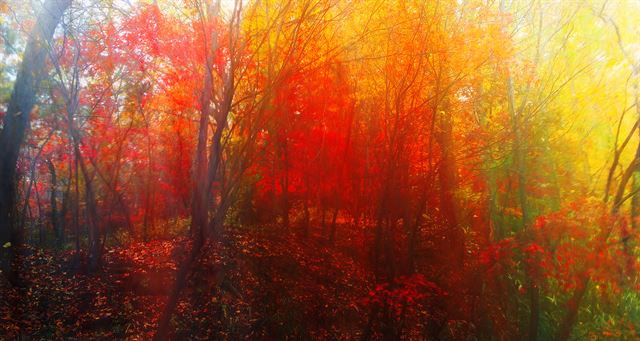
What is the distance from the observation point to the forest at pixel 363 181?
5.61 meters

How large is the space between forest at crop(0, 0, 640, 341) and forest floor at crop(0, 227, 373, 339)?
0.04 meters

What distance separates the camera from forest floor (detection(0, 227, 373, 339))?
651 centimetres

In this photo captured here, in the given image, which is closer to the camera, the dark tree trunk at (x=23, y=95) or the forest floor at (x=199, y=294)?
the forest floor at (x=199, y=294)

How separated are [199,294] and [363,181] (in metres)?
5.90

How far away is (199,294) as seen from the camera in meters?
7.66

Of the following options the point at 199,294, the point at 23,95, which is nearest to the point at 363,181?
the point at 199,294

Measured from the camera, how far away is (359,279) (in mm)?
9531

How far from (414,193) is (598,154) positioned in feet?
13.9

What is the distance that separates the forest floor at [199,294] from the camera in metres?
6.51

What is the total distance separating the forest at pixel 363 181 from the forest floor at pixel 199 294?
41 millimetres

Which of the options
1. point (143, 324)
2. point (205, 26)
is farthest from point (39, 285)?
point (205, 26)

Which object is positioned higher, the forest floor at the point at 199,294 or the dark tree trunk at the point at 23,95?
the dark tree trunk at the point at 23,95

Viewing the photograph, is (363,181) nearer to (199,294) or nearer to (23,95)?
(199,294)

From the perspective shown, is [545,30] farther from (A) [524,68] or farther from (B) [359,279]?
(B) [359,279]
